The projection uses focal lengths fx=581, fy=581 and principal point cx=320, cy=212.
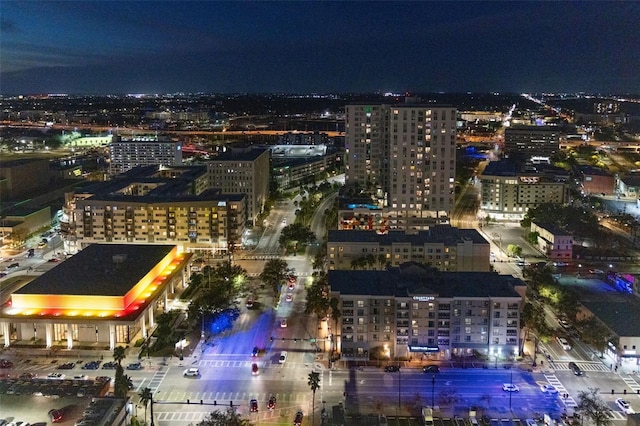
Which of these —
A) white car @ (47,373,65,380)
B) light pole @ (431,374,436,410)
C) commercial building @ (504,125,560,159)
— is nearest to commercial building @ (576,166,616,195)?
commercial building @ (504,125,560,159)

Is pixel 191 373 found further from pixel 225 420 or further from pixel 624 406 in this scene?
pixel 624 406

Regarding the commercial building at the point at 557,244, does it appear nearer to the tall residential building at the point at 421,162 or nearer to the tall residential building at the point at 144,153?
the tall residential building at the point at 421,162

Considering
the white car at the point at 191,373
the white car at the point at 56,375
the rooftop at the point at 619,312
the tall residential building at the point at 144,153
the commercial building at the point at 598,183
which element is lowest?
the white car at the point at 56,375

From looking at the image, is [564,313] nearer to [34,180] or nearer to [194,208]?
[194,208]

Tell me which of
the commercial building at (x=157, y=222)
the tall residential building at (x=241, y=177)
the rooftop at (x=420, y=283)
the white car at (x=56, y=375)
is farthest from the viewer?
the tall residential building at (x=241, y=177)

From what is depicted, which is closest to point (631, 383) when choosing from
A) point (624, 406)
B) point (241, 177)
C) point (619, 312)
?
point (624, 406)

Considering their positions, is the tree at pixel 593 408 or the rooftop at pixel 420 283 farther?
the rooftop at pixel 420 283

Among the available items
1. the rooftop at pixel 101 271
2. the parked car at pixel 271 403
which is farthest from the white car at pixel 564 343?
the rooftop at pixel 101 271
